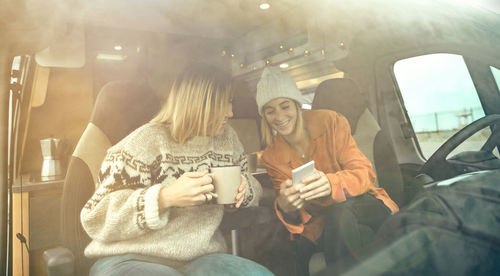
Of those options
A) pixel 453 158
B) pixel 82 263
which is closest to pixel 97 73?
pixel 82 263

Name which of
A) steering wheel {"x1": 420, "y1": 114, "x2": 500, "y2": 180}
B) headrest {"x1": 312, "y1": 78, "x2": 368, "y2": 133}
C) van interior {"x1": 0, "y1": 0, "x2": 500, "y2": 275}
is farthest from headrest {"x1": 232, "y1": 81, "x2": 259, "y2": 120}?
steering wheel {"x1": 420, "y1": 114, "x2": 500, "y2": 180}

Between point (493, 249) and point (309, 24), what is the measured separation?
51 centimetres

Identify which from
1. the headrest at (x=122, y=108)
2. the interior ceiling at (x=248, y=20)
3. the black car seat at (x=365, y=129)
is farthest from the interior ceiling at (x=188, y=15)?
the black car seat at (x=365, y=129)

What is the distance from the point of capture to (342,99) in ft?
2.29

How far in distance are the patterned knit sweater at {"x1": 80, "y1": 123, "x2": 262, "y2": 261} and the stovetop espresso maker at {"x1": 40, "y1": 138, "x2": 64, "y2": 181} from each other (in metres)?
0.07

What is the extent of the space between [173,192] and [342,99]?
1.47 ft

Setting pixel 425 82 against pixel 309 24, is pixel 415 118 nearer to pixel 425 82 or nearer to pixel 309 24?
pixel 425 82

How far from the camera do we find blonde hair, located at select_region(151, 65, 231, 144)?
22.4 inches

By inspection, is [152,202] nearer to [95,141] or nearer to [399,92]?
[95,141]

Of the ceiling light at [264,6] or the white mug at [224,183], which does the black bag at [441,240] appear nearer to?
the white mug at [224,183]

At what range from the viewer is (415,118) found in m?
0.64

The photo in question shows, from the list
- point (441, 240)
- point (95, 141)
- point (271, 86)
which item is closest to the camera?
point (441, 240)

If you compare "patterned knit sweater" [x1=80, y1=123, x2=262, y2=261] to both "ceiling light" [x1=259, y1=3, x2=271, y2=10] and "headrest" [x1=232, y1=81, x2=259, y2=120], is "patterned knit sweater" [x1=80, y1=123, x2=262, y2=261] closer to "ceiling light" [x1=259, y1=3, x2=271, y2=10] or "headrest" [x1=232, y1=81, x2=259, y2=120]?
"headrest" [x1=232, y1=81, x2=259, y2=120]

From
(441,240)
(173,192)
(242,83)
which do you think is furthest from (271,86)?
(441,240)
